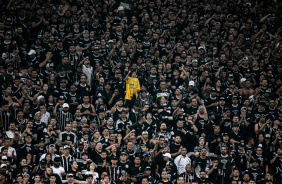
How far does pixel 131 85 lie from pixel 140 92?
2.13ft

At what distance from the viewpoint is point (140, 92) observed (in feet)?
62.1

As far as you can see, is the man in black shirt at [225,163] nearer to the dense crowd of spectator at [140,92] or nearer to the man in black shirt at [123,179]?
the dense crowd of spectator at [140,92]

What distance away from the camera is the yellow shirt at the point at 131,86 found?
1930cm

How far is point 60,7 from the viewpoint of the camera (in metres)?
21.7

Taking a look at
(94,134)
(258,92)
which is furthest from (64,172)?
(258,92)

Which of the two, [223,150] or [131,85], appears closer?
[223,150]

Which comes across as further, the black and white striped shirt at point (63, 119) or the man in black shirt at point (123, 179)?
the black and white striped shirt at point (63, 119)

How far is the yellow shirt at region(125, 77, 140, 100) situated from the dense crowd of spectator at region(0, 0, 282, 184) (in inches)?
1.4

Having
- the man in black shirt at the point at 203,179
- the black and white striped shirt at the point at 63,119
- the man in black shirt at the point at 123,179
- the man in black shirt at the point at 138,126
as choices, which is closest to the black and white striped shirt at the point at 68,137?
the black and white striped shirt at the point at 63,119

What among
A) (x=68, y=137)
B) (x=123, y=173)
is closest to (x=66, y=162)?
(x=68, y=137)

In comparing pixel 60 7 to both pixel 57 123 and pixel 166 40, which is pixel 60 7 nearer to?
pixel 166 40

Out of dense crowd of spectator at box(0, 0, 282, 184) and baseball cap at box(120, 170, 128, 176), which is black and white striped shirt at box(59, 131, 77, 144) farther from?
baseball cap at box(120, 170, 128, 176)

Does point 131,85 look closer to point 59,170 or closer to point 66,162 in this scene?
point 66,162

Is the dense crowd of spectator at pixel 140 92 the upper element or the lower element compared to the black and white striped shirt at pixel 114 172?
upper
